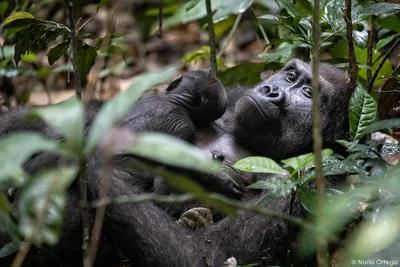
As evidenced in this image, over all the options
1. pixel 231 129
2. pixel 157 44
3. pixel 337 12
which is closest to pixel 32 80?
pixel 157 44

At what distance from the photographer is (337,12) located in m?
4.07

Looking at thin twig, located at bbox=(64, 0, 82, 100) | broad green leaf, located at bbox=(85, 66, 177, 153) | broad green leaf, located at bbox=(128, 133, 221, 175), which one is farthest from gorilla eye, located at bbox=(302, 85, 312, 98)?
broad green leaf, located at bbox=(128, 133, 221, 175)

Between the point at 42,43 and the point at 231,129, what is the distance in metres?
1.28

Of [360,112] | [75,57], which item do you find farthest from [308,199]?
[75,57]

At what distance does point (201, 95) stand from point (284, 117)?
556mm

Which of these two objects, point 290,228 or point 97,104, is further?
point 97,104

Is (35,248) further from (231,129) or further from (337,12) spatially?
(337,12)

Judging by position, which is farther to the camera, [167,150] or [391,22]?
[391,22]

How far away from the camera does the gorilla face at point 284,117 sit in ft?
13.2

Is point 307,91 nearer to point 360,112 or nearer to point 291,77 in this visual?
point 291,77

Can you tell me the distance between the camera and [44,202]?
1.76 m

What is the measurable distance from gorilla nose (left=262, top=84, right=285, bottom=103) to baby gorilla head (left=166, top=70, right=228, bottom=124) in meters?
0.28

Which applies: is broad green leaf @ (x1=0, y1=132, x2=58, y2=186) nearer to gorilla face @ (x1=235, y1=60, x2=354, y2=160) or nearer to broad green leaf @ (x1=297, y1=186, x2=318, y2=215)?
broad green leaf @ (x1=297, y1=186, x2=318, y2=215)

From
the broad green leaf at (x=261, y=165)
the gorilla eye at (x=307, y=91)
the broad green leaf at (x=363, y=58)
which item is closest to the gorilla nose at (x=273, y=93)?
the gorilla eye at (x=307, y=91)
